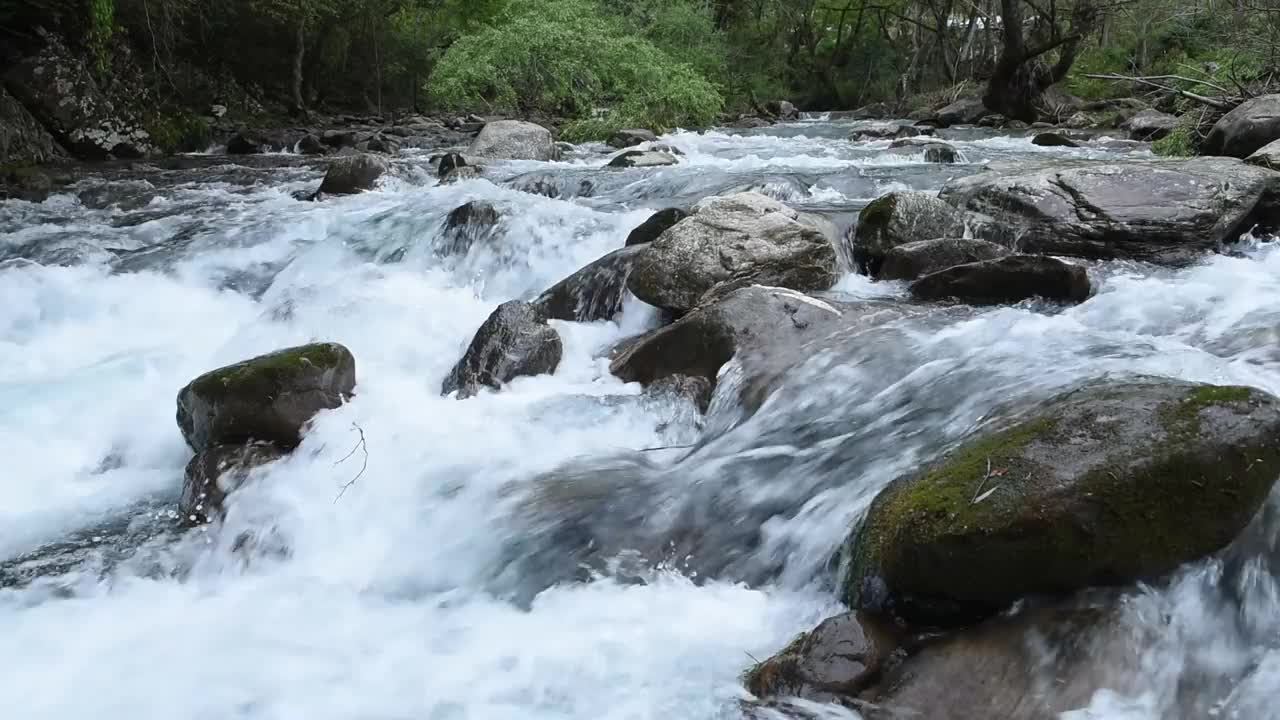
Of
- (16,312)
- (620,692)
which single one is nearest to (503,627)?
(620,692)

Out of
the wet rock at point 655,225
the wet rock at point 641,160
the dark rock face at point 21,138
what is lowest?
the wet rock at point 655,225

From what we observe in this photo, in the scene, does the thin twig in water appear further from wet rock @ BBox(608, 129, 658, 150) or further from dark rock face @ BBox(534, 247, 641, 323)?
wet rock @ BBox(608, 129, 658, 150)

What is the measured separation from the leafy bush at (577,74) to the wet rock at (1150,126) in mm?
7749

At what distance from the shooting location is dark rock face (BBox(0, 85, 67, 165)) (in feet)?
44.2

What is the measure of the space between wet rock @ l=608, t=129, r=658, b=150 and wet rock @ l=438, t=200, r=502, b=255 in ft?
24.5

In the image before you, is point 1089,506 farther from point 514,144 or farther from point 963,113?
point 963,113

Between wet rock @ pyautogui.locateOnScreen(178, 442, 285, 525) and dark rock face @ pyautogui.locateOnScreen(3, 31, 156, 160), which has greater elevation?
dark rock face @ pyautogui.locateOnScreen(3, 31, 156, 160)

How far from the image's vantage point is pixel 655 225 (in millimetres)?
7512

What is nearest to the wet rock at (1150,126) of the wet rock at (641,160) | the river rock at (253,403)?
the wet rock at (641,160)

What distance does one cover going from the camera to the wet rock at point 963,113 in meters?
20.6

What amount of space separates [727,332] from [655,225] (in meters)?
2.54

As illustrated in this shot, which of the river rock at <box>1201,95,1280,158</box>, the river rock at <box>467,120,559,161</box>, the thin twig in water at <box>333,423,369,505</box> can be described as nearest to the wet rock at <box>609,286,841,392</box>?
the thin twig in water at <box>333,423,369,505</box>

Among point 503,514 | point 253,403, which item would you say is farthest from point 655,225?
point 503,514

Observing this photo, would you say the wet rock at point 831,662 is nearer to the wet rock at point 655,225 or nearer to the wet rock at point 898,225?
the wet rock at point 898,225
